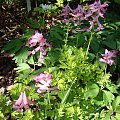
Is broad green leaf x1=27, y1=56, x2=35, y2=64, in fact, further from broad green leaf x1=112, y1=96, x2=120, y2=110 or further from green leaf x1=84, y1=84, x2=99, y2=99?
broad green leaf x1=112, y1=96, x2=120, y2=110

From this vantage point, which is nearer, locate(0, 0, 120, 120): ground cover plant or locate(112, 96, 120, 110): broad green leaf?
locate(0, 0, 120, 120): ground cover plant

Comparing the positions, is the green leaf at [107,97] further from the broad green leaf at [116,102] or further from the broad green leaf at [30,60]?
the broad green leaf at [30,60]

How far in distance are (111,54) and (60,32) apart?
55 cm

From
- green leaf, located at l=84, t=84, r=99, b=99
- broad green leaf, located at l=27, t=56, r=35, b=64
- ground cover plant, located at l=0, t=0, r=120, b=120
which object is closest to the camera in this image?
ground cover plant, located at l=0, t=0, r=120, b=120

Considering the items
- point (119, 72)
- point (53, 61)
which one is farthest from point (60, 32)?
point (119, 72)

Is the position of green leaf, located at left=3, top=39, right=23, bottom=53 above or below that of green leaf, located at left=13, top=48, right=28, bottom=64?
above

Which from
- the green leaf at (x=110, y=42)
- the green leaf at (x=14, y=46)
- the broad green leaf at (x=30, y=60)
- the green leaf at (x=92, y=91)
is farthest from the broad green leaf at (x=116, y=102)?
the green leaf at (x=14, y=46)

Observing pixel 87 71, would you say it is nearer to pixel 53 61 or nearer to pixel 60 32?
pixel 53 61

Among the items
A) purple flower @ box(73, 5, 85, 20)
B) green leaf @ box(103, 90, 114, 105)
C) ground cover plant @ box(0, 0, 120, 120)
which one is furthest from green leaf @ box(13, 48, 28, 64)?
green leaf @ box(103, 90, 114, 105)

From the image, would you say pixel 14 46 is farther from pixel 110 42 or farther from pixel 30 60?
pixel 110 42

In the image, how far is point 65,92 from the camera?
6.68 ft

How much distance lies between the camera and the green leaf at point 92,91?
2.09m

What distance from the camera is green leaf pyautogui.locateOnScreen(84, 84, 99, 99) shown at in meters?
2.09

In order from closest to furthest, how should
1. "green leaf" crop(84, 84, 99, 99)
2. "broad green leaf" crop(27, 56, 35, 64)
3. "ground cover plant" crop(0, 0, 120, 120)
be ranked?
"ground cover plant" crop(0, 0, 120, 120) → "green leaf" crop(84, 84, 99, 99) → "broad green leaf" crop(27, 56, 35, 64)
